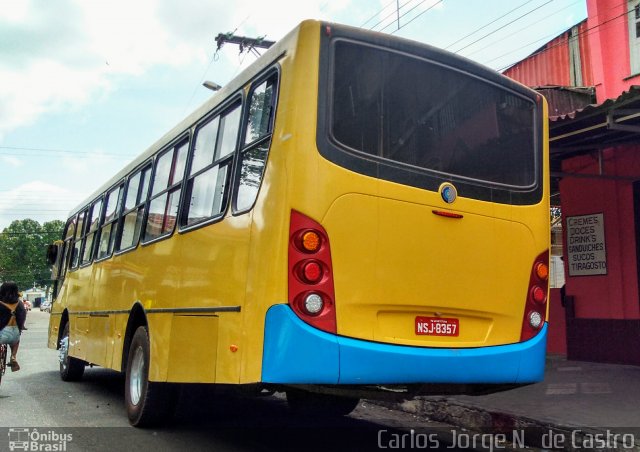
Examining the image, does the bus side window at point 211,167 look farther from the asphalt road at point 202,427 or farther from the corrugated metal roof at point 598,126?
the corrugated metal roof at point 598,126

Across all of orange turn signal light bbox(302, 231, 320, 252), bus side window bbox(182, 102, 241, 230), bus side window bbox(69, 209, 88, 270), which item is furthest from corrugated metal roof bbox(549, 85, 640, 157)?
bus side window bbox(69, 209, 88, 270)

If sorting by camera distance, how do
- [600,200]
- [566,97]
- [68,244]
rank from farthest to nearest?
[566,97], [68,244], [600,200]

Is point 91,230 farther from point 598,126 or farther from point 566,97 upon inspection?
point 566,97

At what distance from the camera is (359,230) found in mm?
4168

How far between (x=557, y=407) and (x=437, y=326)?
2969 mm

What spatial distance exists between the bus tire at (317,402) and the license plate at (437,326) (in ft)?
2.60

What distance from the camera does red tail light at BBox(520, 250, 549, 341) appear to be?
482 centimetres

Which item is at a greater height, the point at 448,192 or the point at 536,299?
the point at 448,192

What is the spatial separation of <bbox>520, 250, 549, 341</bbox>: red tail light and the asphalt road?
4.83ft

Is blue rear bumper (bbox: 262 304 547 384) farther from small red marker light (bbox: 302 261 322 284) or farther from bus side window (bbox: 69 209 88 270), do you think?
bus side window (bbox: 69 209 88 270)

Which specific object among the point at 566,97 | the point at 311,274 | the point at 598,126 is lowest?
the point at 311,274

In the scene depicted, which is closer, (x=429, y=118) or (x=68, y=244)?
(x=429, y=118)

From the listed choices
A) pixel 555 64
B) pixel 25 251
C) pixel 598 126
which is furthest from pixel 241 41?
pixel 25 251

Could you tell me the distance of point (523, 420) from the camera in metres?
5.97
